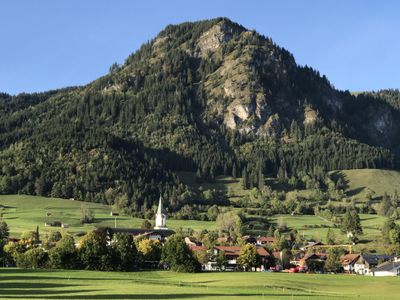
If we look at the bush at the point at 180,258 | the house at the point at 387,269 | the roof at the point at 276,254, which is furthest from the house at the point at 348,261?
the bush at the point at 180,258

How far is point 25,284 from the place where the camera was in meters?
92.8

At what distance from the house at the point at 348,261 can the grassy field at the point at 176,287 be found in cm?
5190

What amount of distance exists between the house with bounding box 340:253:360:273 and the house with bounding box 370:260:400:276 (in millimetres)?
10499

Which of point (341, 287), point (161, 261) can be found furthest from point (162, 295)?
point (161, 261)

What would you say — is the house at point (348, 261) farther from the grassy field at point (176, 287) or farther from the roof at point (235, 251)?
the grassy field at point (176, 287)

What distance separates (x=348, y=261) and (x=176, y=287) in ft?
324

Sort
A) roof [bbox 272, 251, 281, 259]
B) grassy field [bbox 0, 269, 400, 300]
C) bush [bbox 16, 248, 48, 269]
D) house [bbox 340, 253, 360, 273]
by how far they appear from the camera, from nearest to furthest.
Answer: grassy field [bbox 0, 269, 400, 300]
bush [bbox 16, 248, 48, 269]
house [bbox 340, 253, 360, 273]
roof [bbox 272, 251, 281, 259]

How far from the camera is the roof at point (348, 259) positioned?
181250mm

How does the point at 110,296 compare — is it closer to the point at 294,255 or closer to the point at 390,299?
the point at 390,299

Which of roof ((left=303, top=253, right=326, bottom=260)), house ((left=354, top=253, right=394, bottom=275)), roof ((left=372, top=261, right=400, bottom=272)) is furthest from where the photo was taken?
roof ((left=303, top=253, right=326, bottom=260))

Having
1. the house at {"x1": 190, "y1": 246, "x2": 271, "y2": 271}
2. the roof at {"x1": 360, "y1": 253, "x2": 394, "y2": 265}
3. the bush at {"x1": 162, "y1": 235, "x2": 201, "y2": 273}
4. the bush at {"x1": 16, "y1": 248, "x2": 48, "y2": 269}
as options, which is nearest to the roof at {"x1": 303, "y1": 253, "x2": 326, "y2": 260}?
the roof at {"x1": 360, "y1": 253, "x2": 394, "y2": 265}

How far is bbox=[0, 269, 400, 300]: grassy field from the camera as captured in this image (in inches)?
3156

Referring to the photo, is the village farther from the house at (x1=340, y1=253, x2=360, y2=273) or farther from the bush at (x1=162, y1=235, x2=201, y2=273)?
the bush at (x1=162, y1=235, x2=201, y2=273)

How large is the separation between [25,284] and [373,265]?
358 ft
